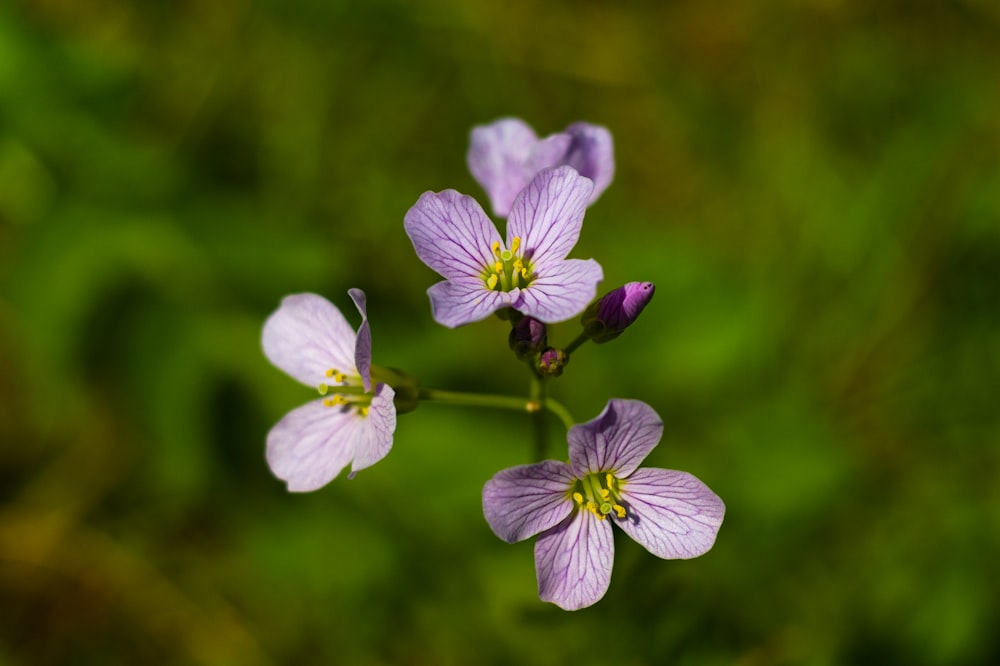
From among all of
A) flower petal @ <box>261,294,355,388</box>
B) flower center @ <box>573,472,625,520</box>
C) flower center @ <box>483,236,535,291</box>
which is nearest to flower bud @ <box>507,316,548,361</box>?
flower center @ <box>483,236,535,291</box>

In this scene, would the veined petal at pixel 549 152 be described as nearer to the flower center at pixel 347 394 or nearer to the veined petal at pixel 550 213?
the veined petal at pixel 550 213

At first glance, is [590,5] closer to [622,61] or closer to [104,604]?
[622,61]

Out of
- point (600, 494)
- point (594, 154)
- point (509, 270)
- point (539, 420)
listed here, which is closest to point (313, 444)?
point (539, 420)

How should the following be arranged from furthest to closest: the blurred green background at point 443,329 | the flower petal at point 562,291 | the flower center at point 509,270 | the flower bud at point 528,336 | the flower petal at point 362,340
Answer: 1. the blurred green background at point 443,329
2. the flower center at point 509,270
3. the flower bud at point 528,336
4. the flower petal at point 362,340
5. the flower petal at point 562,291

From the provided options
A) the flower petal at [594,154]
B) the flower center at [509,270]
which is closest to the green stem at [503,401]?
the flower center at [509,270]

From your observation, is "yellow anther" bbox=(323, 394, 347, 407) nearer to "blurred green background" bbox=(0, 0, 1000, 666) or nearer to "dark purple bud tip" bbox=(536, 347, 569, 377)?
"dark purple bud tip" bbox=(536, 347, 569, 377)

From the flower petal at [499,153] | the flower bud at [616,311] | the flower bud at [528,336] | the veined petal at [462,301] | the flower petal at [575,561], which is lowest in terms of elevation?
the flower petal at [575,561]
